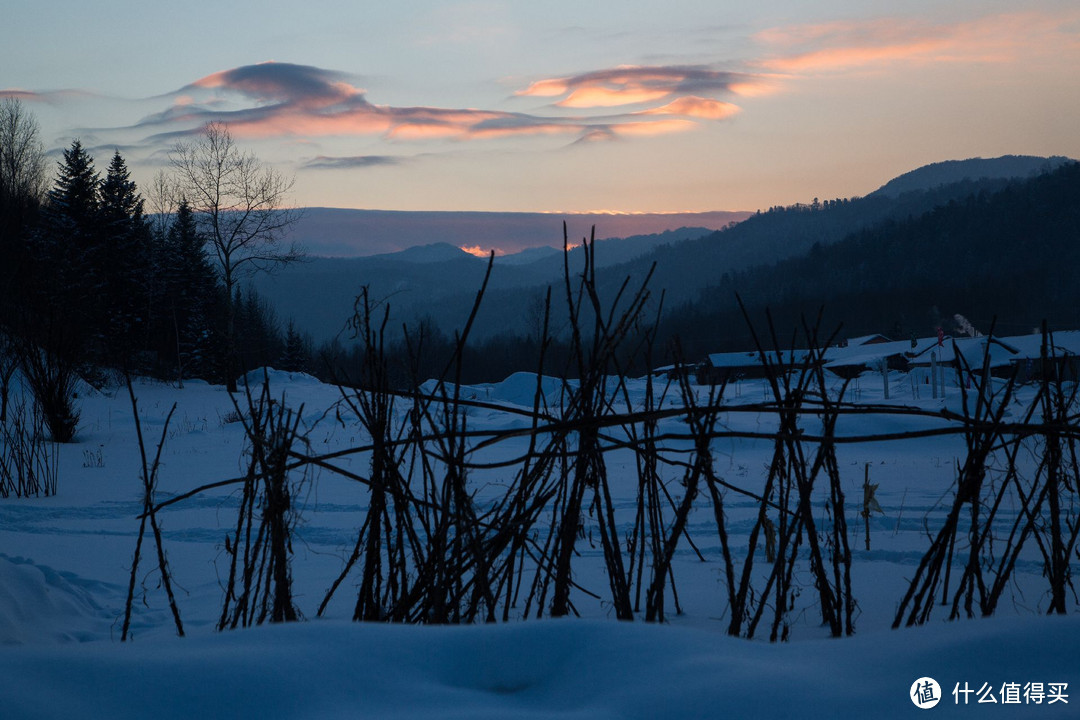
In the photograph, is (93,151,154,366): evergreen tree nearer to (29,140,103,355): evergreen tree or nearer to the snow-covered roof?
(29,140,103,355): evergreen tree

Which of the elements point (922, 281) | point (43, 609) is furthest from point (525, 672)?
point (922, 281)

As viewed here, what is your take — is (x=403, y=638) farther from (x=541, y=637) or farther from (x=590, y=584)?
(x=590, y=584)

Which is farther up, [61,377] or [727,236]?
[727,236]

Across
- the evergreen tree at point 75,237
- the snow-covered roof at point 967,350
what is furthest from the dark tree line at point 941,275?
the evergreen tree at point 75,237

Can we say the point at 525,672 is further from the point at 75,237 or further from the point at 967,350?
the point at 967,350

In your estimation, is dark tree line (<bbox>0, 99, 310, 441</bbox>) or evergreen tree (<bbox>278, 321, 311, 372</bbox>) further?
evergreen tree (<bbox>278, 321, 311, 372</bbox>)

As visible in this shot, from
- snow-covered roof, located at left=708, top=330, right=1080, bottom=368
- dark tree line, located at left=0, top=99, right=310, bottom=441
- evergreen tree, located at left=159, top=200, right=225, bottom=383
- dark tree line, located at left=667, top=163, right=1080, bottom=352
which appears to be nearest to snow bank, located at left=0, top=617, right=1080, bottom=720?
dark tree line, located at left=0, top=99, right=310, bottom=441

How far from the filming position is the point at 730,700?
3.35 ft

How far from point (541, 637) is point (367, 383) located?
4.13ft

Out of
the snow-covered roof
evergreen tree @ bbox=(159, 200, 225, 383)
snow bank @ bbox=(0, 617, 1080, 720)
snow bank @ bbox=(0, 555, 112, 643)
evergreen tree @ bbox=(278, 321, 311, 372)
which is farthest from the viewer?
evergreen tree @ bbox=(278, 321, 311, 372)

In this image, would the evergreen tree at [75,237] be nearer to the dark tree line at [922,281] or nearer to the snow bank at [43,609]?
the snow bank at [43,609]

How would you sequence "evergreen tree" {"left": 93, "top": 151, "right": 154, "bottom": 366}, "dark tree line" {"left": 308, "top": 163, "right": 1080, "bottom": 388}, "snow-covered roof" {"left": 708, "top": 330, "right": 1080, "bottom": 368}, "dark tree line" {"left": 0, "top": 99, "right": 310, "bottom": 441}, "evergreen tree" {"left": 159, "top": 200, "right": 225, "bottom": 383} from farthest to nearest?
1. "dark tree line" {"left": 308, "top": 163, "right": 1080, "bottom": 388}
2. "snow-covered roof" {"left": 708, "top": 330, "right": 1080, "bottom": 368}
3. "evergreen tree" {"left": 159, "top": 200, "right": 225, "bottom": 383}
4. "evergreen tree" {"left": 93, "top": 151, "right": 154, "bottom": 366}
5. "dark tree line" {"left": 0, "top": 99, "right": 310, "bottom": 441}

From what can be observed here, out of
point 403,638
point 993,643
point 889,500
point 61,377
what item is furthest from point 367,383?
point 61,377

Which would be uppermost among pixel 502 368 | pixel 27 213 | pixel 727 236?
pixel 727 236
